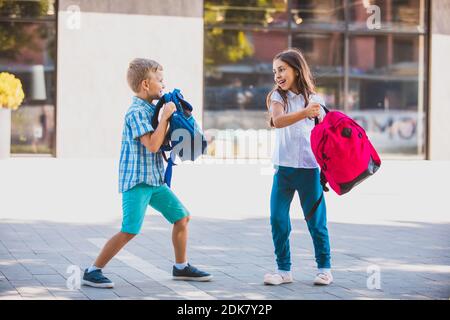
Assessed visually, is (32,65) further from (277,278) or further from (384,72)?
(277,278)

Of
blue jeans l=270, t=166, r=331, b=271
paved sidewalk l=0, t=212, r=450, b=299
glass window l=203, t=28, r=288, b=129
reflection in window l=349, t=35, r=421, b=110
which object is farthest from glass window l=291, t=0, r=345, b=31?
blue jeans l=270, t=166, r=331, b=271

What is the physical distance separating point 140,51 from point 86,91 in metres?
1.42

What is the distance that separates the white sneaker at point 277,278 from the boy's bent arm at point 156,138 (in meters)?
1.23

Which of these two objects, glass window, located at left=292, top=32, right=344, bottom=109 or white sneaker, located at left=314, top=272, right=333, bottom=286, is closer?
white sneaker, located at left=314, top=272, right=333, bottom=286

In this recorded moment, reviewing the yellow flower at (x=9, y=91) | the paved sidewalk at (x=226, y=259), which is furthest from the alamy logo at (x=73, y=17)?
the paved sidewalk at (x=226, y=259)

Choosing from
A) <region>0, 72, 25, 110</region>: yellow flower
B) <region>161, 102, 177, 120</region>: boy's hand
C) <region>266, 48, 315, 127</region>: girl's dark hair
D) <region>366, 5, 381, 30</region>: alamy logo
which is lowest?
<region>161, 102, 177, 120</region>: boy's hand

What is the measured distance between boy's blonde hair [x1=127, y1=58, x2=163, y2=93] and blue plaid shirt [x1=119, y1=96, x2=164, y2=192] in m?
0.15

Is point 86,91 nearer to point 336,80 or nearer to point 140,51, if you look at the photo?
point 140,51

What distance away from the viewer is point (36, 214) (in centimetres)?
1016

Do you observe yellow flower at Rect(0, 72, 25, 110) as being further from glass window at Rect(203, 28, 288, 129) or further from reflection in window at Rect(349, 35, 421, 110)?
reflection in window at Rect(349, 35, 421, 110)

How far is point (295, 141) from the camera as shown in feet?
20.5

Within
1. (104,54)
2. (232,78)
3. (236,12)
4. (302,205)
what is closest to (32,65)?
(104,54)

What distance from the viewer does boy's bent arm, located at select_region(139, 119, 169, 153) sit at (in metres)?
5.86
